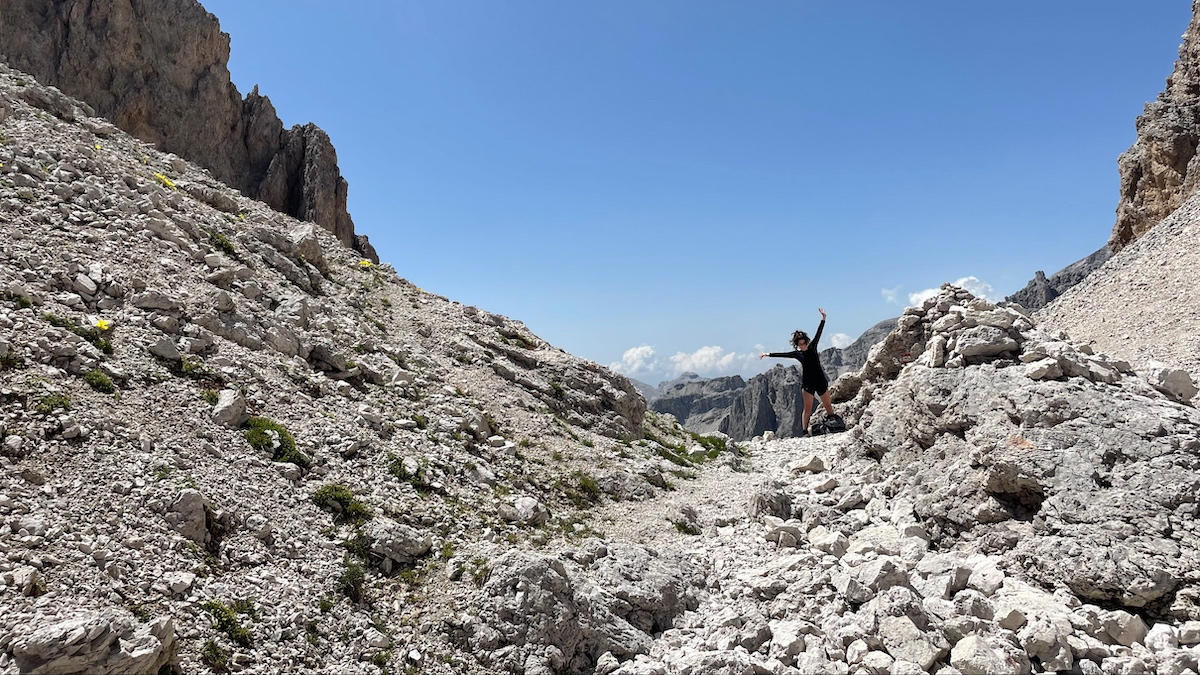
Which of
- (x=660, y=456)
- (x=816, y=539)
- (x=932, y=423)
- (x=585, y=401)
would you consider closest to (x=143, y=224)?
(x=585, y=401)

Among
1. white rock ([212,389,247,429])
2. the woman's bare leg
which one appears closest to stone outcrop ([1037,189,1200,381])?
the woman's bare leg

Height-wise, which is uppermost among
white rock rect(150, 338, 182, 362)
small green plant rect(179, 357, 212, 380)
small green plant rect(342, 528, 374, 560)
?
white rock rect(150, 338, 182, 362)

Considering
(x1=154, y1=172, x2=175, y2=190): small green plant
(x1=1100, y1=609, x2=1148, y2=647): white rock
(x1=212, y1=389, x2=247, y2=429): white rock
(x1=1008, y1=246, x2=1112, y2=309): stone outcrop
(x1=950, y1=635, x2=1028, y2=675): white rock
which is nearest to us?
(x1=950, y1=635, x2=1028, y2=675): white rock

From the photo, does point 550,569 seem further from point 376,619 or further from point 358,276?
point 358,276

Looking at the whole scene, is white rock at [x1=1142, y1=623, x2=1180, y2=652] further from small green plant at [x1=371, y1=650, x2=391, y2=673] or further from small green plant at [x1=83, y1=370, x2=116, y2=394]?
small green plant at [x1=83, y1=370, x2=116, y2=394]

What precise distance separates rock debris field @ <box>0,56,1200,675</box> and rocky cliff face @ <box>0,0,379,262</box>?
176 feet

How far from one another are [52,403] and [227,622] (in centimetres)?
578

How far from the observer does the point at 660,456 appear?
23.3m

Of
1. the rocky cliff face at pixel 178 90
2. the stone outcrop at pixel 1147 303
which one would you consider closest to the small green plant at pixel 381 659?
the stone outcrop at pixel 1147 303

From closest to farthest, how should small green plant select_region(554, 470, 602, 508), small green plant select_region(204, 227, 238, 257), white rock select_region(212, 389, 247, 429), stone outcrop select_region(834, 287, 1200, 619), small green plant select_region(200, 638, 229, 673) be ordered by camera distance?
1. small green plant select_region(200, 638, 229, 673)
2. stone outcrop select_region(834, 287, 1200, 619)
3. white rock select_region(212, 389, 247, 429)
4. small green plant select_region(554, 470, 602, 508)
5. small green plant select_region(204, 227, 238, 257)

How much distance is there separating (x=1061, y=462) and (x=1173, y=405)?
139 inches

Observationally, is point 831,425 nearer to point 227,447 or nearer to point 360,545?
point 360,545

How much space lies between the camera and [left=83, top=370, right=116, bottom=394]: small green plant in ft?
39.9

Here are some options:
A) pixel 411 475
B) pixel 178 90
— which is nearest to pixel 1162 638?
pixel 411 475
